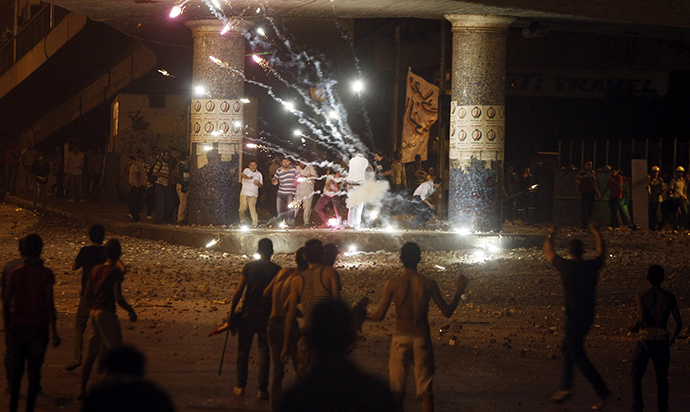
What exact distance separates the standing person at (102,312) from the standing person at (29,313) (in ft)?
1.41

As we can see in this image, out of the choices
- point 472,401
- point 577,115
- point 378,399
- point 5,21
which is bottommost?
point 472,401

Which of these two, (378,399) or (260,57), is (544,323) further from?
(260,57)

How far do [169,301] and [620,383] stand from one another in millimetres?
6185

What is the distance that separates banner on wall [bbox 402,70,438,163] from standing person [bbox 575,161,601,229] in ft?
13.6

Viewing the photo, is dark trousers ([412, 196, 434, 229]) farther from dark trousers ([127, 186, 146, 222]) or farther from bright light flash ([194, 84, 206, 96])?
dark trousers ([127, 186, 146, 222])

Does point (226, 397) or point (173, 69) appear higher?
point (173, 69)

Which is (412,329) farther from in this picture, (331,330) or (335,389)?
(335,389)

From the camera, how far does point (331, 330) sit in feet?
13.1

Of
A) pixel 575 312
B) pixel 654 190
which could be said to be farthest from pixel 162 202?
pixel 575 312

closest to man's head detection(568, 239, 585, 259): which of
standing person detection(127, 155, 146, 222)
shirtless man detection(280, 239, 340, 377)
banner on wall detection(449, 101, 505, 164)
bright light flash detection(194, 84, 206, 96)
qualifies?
shirtless man detection(280, 239, 340, 377)

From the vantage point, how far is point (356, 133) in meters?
30.9

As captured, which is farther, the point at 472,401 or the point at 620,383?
the point at 620,383

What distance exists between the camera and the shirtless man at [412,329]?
5648 millimetres

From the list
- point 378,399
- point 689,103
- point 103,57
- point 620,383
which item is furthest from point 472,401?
point 689,103
